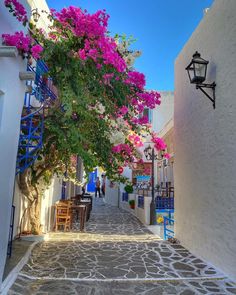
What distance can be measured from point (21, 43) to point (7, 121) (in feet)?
4.15

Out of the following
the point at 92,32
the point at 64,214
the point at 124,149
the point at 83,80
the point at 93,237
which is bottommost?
the point at 93,237

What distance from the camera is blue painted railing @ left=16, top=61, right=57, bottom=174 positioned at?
5418 millimetres

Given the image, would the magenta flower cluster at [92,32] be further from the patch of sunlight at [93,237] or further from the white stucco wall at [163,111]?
the white stucco wall at [163,111]

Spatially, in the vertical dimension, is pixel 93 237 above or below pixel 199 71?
below

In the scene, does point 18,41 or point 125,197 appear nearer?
point 18,41

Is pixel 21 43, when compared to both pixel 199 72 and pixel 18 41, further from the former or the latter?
pixel 199 72

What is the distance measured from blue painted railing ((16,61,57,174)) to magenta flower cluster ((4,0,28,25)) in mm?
1156

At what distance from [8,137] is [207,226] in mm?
4580

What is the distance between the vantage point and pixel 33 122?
6273mm

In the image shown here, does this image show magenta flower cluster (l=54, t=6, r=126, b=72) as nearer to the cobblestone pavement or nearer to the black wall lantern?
the black wall lantern

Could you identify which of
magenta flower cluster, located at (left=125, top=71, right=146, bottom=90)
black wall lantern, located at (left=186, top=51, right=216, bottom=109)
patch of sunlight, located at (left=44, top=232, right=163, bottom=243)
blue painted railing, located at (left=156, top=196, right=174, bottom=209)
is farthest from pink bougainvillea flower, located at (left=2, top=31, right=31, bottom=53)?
blue painted railing, located at (left=156, top=196, right=174, bottom=209)

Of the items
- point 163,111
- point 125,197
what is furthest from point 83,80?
point 163,111

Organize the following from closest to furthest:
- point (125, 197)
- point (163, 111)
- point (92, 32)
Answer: point (92, 32), point (125, 197), point (163, 111)

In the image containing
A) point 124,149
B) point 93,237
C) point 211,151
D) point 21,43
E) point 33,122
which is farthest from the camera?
point 93,237
